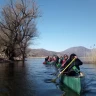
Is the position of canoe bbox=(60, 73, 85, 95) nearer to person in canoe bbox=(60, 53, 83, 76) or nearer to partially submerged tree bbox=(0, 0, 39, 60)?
person in canoe bbox=(60, 53, 83, 76)

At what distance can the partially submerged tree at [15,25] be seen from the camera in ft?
128

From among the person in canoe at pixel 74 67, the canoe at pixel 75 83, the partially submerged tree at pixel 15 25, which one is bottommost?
the canoe at pixel 75 83

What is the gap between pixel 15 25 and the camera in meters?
40.2

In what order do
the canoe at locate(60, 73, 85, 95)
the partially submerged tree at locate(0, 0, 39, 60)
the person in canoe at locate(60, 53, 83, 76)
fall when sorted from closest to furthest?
the canoe at locate(60, 73, 85, 95) < the person in canoe at locate(60, 53, 83, 76) < the partially submerged tree at locate(0, 0, 39, 60)

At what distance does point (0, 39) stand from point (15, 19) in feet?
21.9

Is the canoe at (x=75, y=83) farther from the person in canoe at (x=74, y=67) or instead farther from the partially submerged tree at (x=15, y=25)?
the partially submerged tree at (x=15, y=25)

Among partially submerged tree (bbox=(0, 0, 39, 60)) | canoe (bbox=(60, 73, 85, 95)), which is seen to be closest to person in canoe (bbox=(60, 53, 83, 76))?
canoe (bbox=(60, 73, 85, 95))

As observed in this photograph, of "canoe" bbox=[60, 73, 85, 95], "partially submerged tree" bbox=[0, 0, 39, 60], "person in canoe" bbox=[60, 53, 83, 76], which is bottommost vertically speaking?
"canoe" bbox=[60, 73, 85, 95]

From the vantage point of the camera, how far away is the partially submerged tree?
128 ft

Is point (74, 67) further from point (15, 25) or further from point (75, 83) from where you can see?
point (15, 25)

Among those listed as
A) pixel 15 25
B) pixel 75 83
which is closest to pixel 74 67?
pixel 75 83

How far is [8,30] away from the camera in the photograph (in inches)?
1673

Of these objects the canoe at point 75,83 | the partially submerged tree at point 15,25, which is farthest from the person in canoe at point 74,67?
the partially submerged tree at point 15,25

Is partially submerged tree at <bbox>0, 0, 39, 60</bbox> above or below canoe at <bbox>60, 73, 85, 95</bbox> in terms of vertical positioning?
above
